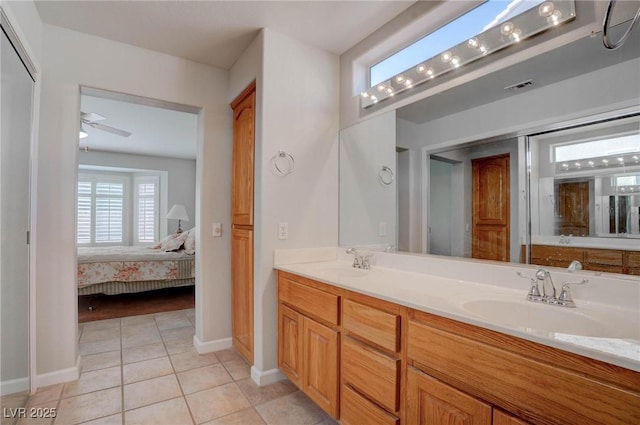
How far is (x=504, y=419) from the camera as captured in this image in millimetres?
975

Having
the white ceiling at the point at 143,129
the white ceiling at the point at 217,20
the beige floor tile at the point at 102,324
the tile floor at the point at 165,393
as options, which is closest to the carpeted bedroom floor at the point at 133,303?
the beige floor tile at the point at 102,324

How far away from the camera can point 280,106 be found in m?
2.27

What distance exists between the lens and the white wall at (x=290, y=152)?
222 centimetres

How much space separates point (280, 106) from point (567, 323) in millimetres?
2012

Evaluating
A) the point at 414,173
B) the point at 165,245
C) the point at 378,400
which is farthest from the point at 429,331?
the point at 165,245

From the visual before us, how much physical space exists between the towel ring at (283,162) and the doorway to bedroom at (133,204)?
1.15m

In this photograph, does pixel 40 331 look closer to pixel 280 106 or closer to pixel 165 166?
pixel 280 106

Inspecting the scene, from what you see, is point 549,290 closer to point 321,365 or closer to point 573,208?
point 573,208

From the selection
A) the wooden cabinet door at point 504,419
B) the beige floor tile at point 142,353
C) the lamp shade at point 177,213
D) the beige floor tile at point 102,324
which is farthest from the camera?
the lamp shade at point 177,213

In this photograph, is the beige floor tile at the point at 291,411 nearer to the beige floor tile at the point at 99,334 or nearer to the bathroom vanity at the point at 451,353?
the bathroom vanity at the point at 451,353

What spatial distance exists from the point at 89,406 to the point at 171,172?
5610mm

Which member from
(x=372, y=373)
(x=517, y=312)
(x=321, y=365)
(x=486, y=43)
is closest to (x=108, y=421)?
(x=321, y=365)

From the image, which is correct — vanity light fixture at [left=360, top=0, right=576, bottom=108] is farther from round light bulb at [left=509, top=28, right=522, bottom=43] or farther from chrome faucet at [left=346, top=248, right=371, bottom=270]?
chrome faucet at [left=346, top=248, right=371, bottom=270]

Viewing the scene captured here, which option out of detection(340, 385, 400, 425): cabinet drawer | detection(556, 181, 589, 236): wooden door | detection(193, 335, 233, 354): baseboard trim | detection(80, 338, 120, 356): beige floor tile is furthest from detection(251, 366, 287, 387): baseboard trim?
detection(556, 181, 589, 236): wooden door
